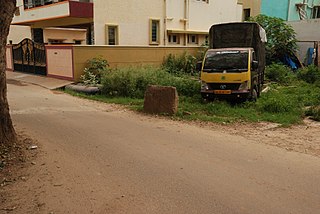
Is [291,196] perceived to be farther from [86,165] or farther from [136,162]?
[86,165]

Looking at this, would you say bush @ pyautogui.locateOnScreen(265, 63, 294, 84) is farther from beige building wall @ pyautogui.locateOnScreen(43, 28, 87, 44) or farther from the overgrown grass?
beige building wall @ pyautogui.locateOnScreen(43, 28, 87, 44)

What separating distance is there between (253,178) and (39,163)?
131 inches

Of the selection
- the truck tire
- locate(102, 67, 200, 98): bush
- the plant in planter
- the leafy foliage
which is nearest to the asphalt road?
the truck tire

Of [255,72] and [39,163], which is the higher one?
[255,72]

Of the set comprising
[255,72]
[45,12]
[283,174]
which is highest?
[45,12]

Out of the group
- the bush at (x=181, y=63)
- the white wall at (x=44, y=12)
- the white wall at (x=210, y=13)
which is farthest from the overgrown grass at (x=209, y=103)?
Answer: the white wall at (x=210, y=13)

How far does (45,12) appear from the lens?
752 inches

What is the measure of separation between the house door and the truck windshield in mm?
9696

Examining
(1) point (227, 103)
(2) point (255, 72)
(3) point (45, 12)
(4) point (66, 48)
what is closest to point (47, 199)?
(1) point (227, 103)

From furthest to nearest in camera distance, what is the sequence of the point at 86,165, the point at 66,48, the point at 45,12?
the point at 45,12
the point at 66,48
the point at 86,165

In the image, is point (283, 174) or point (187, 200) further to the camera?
point (283, 174)

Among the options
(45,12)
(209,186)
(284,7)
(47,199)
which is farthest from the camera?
(284,7)

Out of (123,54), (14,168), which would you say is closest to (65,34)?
(123,54)

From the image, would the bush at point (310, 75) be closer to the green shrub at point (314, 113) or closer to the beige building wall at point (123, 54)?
the beige building wall at point (123, 54)
